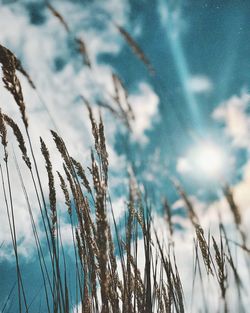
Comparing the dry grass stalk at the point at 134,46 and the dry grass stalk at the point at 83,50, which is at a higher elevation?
the dry grass stalk at the point at 83,50

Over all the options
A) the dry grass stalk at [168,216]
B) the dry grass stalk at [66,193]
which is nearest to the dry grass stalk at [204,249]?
the dry grass stalk at [168,216]

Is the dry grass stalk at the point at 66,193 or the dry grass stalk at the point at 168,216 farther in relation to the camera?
the dry grass stalk at the point at 66,193

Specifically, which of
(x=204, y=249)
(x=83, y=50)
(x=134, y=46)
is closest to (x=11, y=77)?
(x=83, y=50)

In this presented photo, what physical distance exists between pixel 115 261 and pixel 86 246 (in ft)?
0.57

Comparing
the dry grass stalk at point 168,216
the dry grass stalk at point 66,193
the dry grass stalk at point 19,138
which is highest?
the dry grass stalk at point 19,138

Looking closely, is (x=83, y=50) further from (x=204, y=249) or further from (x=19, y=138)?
(x=204, y=249)

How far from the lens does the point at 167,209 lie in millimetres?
983

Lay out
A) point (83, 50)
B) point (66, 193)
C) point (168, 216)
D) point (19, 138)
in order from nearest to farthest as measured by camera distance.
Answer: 1. point (168, 216)
2. point (83, 50)
3. point (19, 138)
4. point (66, 193)

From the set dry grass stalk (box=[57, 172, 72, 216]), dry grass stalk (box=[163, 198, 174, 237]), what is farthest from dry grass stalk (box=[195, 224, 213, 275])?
dry grass stalk (box=[57, 172, 72, 216])

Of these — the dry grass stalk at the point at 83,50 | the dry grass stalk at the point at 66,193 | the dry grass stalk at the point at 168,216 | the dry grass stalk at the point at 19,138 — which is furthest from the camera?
the dry grass stalk at the point at 66,193

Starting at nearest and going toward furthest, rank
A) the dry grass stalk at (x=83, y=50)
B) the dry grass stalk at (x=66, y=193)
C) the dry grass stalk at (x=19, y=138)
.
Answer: the dry grass stalk at (x=83, y=50) → the dry grass stalk at (x=19, y=138) → the dry grass stalk at (x=66, y=193)

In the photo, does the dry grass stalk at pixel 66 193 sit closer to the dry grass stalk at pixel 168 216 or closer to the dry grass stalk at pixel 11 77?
the dry grass stalk at pixel 11 77

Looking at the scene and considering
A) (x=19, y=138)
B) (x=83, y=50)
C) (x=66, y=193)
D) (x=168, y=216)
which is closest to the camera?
(x=168, y=216)

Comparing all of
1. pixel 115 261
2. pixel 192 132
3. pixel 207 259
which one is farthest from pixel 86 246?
pixel 192 132
